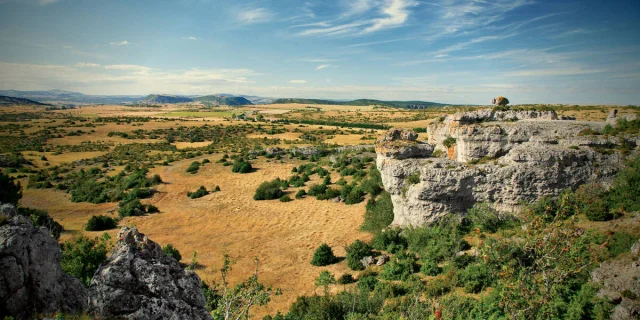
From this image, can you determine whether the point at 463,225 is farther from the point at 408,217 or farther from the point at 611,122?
the point at 611,122

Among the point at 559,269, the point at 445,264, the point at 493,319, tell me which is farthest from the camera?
the point at 445,264

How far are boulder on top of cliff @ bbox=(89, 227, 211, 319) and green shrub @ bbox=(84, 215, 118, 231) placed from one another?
20161 millimetres

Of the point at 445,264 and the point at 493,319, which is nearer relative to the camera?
the point at 493,319

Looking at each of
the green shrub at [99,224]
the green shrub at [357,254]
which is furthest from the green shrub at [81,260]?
the green shrub at [99,224]

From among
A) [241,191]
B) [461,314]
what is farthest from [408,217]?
[241,191]

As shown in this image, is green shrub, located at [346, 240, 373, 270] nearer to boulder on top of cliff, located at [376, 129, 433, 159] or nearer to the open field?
the open field

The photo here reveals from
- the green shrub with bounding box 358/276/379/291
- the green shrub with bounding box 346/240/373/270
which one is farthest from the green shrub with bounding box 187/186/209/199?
the green shrub with bounding box 358/276/379/291

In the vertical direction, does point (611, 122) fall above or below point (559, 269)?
above

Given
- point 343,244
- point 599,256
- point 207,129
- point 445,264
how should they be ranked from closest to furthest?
point 599,256, point 445,264, point 343,244, point 207,129

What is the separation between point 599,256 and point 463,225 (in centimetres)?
506

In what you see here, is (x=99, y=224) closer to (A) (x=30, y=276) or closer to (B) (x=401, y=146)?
(A) (x=30, y=276)

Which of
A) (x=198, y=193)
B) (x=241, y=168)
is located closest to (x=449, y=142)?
(x=198, y=193)

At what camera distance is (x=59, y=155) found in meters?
49.9

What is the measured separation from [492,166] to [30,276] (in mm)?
15238
